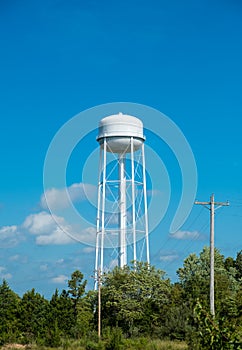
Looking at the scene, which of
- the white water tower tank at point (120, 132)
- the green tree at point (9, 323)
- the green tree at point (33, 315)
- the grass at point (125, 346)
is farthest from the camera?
the white water tower tank at point (120, 132)

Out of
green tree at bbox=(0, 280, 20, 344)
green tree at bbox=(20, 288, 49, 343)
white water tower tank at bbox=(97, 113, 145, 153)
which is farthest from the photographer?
white water tower tank at bbox=(97, 113, 145, 153)

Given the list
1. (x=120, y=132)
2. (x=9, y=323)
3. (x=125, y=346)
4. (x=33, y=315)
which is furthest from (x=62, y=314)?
(x=120, y=132)

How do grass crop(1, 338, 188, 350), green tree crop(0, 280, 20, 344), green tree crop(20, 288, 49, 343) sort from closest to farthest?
grass crop(1, 338, 188, 350) → green tree crop(0, 280, 20, 344) → green tree crop(20, 288, 49, 343)

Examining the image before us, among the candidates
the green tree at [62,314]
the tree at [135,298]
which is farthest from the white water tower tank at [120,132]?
the green tree at [62,314]

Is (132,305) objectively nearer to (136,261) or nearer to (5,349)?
(136,261)

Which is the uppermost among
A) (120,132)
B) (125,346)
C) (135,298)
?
(120,132)

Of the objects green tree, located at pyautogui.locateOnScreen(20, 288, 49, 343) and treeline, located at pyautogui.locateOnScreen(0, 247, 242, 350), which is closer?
treeline, located at pyautogui.locateOnScreen(0, 247, 242, 350)

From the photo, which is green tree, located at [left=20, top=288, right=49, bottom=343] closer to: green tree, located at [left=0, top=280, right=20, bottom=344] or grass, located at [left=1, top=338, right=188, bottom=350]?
green tree, located at [left=0, top=280, right=20, bottom=344]

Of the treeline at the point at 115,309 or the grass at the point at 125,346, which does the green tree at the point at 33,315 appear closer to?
the treeline at the point at 115,309

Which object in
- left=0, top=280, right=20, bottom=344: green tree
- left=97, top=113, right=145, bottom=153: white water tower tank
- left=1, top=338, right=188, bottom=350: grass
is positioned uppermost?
left=97, top=113, right=145, bottom=153: white water tower tank

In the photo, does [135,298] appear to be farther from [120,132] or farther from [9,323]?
[120,132]

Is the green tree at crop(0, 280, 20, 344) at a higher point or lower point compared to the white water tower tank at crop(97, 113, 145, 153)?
lower

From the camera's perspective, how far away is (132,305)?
41438mm

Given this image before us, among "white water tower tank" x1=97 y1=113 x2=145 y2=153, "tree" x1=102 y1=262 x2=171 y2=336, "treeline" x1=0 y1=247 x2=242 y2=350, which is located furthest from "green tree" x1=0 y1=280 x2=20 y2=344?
"white water tower tank" x1=97 y1=113 x2=145 y2=153
